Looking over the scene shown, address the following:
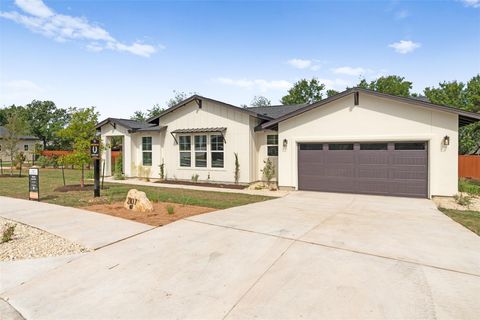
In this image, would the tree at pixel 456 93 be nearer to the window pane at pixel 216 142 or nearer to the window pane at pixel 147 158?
the window pane at pixel 216 142

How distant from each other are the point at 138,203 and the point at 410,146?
Result: 9983 millimetres

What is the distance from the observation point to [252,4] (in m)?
13.2

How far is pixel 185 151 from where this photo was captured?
50.3ft

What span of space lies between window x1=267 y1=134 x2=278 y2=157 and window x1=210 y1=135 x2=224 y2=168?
8.24 feet

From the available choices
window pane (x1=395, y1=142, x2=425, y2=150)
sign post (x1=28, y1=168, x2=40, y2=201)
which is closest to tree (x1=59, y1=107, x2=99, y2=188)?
sign post (x1=28, y1=168, x2=40, y2=201)

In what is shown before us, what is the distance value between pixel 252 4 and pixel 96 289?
13.9 metres

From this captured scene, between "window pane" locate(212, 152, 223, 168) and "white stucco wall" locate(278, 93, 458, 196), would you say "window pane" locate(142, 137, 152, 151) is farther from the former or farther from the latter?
"white stucco wall" locate(278, 93, 458, 196)

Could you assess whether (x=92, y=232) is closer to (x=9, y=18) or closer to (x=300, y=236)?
(x=300, y=236)

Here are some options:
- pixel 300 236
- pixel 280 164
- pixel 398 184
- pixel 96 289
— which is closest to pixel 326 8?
pixel 280 164

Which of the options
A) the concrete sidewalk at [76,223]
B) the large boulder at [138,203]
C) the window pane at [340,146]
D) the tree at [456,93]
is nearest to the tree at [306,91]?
the tree at [456,93]

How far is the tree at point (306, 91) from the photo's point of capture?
4144 cm

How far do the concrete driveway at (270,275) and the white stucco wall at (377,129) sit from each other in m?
4.45

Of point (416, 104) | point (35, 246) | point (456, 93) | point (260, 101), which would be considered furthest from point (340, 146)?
point (260, 101)

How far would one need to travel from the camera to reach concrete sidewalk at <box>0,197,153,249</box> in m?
5.22
